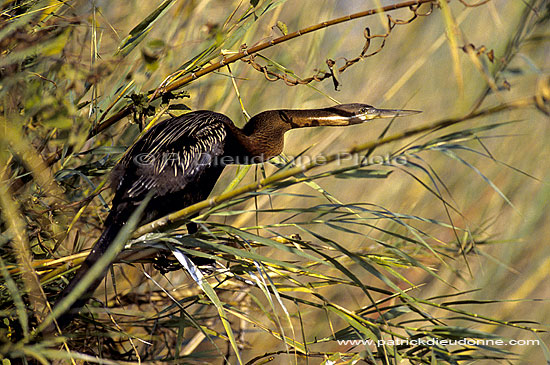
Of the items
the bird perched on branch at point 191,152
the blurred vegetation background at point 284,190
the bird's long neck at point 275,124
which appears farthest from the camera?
the bird's long neck at point 275,124

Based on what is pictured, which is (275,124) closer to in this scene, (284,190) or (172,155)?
(172,155)

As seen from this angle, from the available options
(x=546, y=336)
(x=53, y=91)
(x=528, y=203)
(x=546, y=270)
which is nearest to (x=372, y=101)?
(x=528, y=203)

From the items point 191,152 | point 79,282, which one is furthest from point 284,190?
point 79,282

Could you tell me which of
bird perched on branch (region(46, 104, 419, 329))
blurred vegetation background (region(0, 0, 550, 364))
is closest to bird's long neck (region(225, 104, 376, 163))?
bird perched on branch (region(46, 104, 419, 329))

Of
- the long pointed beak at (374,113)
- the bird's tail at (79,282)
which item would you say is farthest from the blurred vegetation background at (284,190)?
the long pointed beak at (374,113)

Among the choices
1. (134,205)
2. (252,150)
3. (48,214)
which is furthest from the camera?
(252,150)

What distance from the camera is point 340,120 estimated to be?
185cm

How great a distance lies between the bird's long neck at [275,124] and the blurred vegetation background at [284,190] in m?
0.10

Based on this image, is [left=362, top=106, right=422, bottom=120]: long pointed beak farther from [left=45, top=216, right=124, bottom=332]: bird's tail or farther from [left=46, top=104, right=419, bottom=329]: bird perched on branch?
[left=45, top=216, right=124, bottom=332]: bird's tail

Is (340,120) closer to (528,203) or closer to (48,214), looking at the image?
(48,214)

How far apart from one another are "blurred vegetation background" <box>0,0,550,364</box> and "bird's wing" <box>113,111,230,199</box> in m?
0.06

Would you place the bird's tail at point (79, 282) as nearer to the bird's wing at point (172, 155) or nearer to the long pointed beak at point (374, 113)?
the bird's wing at point (172, 155)

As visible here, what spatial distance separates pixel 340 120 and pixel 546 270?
1214mm

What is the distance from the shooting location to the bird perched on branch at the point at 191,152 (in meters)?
1.59
